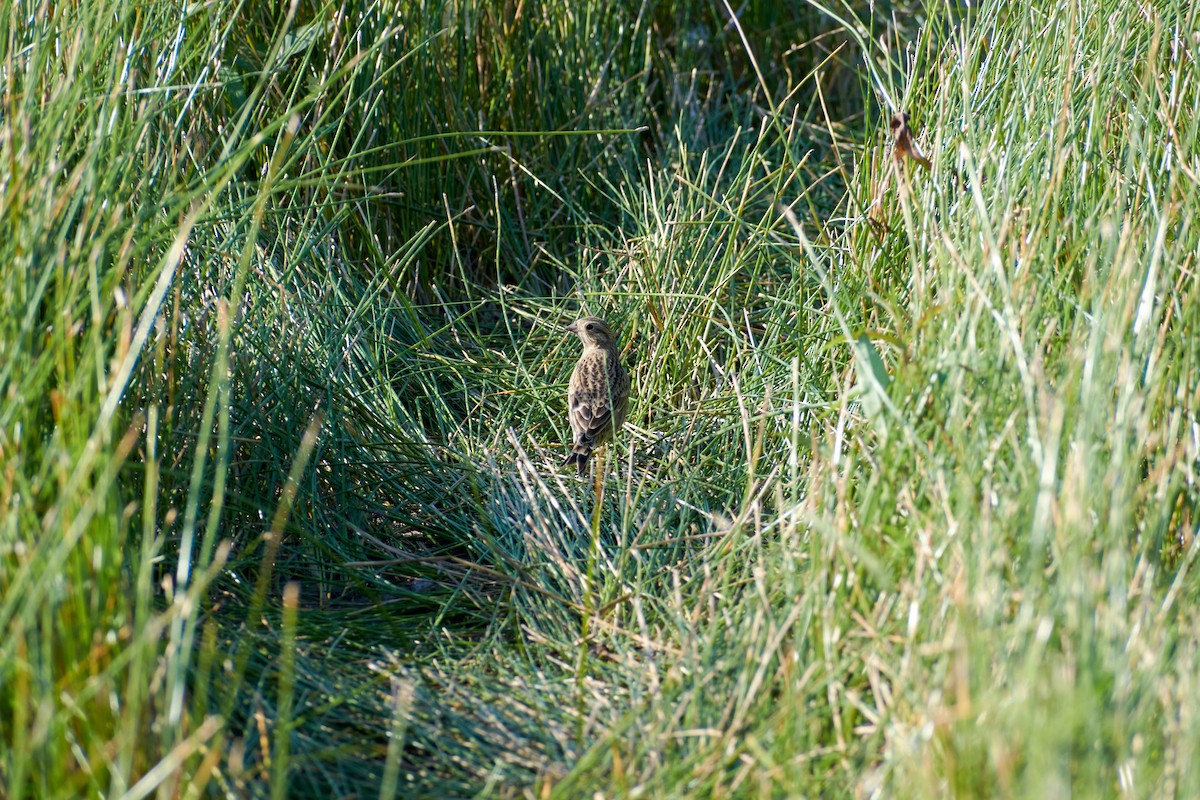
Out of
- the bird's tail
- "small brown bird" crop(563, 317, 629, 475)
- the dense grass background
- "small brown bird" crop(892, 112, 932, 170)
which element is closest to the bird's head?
"small brown bird" crop(563, 317, 629, 475)

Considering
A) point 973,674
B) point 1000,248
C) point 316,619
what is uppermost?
point 1000,248

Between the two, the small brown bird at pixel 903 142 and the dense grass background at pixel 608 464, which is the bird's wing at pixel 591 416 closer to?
the dense grass background at pixel 608 464

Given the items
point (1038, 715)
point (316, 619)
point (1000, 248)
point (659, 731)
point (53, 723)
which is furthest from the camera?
point (316, 619)

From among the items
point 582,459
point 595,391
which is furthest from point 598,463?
point 595,391

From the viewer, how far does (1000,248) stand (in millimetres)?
3041

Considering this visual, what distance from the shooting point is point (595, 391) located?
14.4ft

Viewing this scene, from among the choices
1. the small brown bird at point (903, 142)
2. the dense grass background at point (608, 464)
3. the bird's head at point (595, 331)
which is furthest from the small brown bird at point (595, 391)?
the small brown bird at point (903, 142)

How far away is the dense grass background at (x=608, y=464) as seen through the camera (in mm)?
2164

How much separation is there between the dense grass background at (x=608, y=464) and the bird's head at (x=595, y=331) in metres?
0.21

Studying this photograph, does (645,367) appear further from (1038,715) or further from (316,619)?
(1038,715)

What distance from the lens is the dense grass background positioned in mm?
2164

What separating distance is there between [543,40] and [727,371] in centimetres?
210

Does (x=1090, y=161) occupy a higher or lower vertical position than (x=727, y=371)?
higher

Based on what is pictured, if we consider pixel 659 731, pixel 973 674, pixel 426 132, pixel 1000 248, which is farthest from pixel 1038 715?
pixel 426 132
